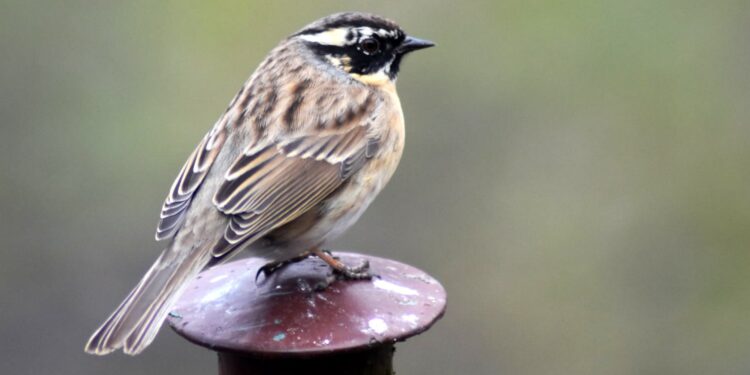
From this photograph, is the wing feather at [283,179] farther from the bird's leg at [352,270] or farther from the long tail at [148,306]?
the bird's leg at [352,270]

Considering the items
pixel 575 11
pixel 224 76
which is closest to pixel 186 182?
pixel 224 76

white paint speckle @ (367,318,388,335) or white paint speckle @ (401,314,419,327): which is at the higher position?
white paint speckle @ (401,314,419,327)

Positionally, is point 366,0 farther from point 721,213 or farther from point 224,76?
point 721,213

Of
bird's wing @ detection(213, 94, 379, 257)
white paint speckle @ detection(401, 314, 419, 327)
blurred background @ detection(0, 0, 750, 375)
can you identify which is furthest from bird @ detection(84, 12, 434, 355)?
blurred background @ detection(0, 0, 750, 375)

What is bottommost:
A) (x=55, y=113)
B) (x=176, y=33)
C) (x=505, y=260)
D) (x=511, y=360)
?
(x=511, y=360)

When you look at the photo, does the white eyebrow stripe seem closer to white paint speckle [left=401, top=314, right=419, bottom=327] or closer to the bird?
the bird

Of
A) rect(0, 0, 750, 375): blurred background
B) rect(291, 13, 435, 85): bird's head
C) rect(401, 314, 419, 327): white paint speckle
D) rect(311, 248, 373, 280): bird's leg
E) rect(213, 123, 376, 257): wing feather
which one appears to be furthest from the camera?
rect(0, 0, 750, 375): blurred background

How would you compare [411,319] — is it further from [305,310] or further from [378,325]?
[305,310]
